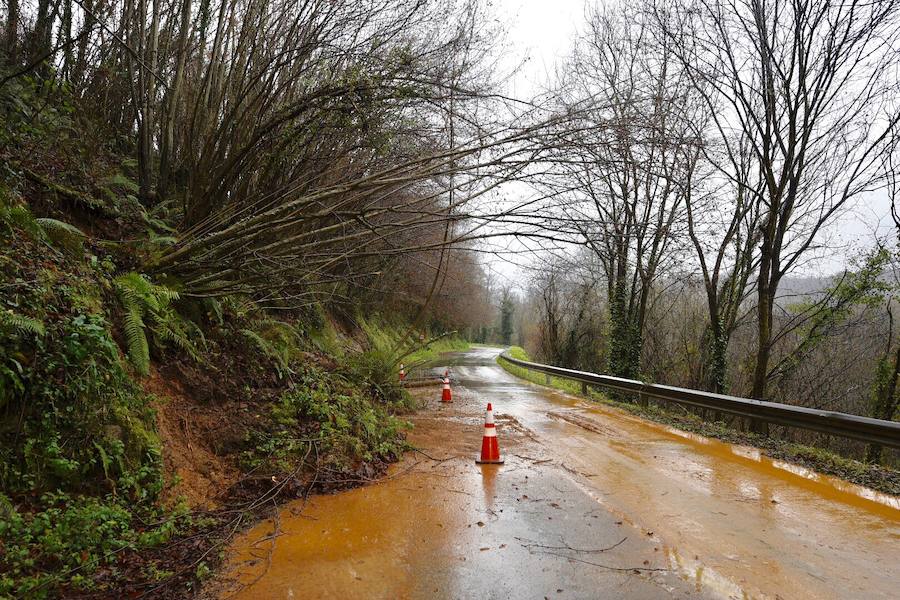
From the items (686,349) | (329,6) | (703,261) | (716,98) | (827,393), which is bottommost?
(827,393)

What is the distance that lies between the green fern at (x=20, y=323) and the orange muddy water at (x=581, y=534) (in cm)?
234

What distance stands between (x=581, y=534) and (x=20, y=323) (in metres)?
4.81

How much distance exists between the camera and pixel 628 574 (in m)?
3.45

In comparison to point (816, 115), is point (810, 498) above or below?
below

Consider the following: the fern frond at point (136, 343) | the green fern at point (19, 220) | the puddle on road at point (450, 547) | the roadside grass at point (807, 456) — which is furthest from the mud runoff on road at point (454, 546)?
the green fern at point (19, 220)

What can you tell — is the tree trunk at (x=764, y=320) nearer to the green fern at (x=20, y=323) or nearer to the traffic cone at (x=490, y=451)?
the traffic cone at (x=490, y=451)

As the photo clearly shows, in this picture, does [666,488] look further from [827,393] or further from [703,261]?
[827,393]

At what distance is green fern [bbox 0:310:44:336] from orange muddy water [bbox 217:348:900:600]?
2339 millimetres

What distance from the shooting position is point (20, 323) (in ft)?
12.2

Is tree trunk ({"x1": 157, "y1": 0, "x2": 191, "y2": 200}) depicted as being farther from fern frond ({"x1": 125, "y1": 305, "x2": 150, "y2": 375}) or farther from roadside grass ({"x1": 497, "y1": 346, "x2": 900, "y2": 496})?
roadside grass ({"x1": 497, "y1": 346, "x2": 900, "y2": 496})

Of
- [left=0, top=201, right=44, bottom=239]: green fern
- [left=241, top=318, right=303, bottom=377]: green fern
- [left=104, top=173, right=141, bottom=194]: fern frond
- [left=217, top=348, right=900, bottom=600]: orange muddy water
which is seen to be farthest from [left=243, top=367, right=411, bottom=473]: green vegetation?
[left=104, top=173, right=141, bottom=194]: fern frond

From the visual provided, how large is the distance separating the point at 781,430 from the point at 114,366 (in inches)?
855

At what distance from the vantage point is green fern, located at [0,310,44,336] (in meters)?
3.67

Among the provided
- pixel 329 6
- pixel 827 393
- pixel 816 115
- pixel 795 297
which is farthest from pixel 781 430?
pixel 329 6
